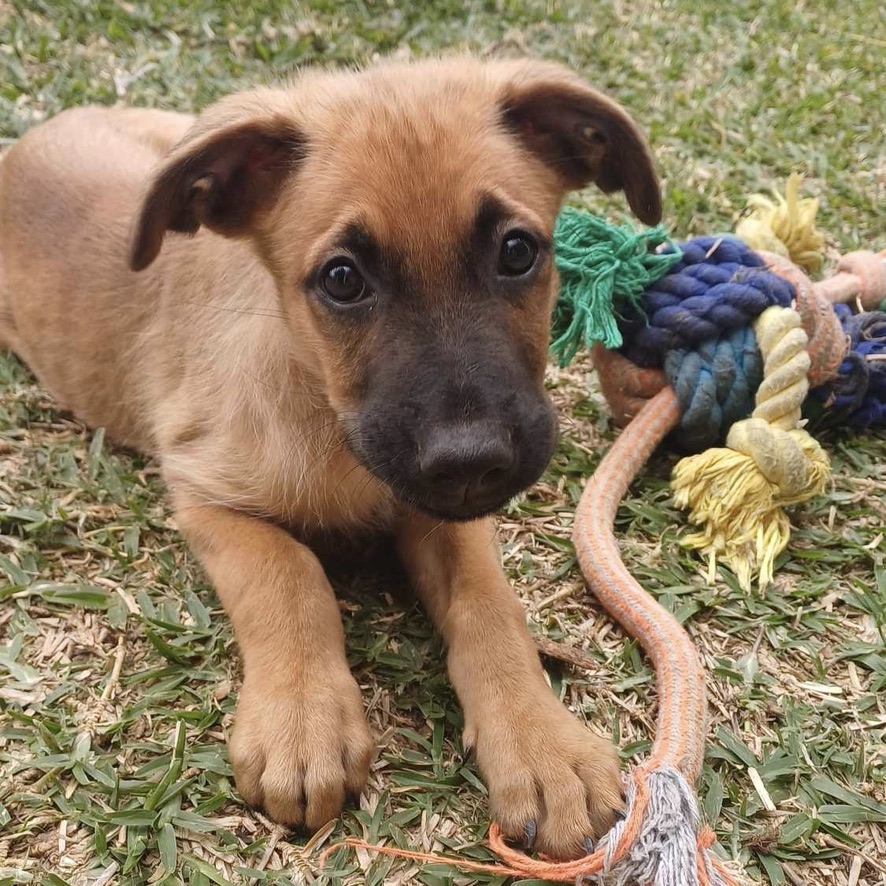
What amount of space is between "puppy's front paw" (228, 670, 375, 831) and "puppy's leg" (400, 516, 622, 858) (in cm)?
31

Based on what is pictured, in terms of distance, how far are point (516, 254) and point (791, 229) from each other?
2102mm

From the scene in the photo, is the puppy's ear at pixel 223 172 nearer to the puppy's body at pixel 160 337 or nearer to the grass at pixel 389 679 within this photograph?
the puppy's body at pixel 160 337

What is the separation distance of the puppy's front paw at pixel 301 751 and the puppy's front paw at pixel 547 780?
1.06ft

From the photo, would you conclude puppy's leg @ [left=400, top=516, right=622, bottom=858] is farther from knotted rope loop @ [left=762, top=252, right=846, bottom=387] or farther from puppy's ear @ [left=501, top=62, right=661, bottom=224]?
knotted rope loop @ [left=762, top=252, right=846, bottom=387]

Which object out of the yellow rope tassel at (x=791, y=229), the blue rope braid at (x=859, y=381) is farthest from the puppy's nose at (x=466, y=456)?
the yellow rope tassel at (x=791, y=229)

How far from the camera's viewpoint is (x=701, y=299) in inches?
132

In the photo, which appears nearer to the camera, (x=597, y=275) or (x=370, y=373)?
(x=370, y=373)

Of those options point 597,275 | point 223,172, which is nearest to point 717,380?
point 597,275

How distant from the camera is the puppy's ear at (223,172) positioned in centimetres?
251

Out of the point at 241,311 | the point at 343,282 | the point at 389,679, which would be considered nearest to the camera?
the point at 343,282

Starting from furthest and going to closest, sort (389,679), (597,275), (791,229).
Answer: (791,229), (597,275), (389,679)

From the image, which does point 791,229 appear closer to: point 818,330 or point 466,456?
point 818,330

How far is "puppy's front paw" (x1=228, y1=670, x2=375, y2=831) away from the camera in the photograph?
2152 millimetres

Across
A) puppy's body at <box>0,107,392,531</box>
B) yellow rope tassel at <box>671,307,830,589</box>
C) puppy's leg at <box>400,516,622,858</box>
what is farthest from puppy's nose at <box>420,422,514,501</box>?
yellow rope tassel at <box>671,307,830,589</box>
